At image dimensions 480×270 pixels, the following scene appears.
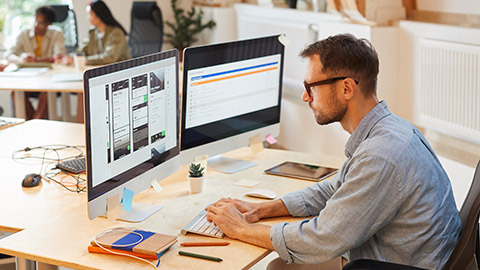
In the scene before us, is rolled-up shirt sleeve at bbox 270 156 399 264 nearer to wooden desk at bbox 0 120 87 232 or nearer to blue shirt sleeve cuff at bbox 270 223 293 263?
blue shirt sleeve cuff at bbox 270 223 293 263

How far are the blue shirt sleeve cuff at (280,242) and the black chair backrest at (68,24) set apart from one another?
15.7 ft

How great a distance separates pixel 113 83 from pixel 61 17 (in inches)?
178

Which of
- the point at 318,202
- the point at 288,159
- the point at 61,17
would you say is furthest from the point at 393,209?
the point at 61,17

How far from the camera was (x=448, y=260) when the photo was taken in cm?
171

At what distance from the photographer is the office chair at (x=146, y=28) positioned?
6148 mm

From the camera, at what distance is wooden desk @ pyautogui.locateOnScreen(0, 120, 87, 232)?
80.8 inches

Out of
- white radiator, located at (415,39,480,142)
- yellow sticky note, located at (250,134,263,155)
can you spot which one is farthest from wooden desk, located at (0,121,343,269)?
white radiator, located at (415,39,480,142)

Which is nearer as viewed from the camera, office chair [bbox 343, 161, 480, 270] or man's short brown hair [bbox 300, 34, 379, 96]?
office chair [bbox 343, 161, 480, 270]

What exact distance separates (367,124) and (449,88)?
6.33ft

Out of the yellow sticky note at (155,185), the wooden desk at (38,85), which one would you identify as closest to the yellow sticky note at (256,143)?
the yellow sticky note at (155,185)

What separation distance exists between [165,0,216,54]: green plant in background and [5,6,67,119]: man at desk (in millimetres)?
1775

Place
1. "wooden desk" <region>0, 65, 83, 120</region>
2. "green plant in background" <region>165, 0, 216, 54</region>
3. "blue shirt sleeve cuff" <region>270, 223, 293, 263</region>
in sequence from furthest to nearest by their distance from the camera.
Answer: "green plant in background" <region>165, 0, 216, 54</region> → "wooden desk" <region>0, 65, 83, 120</region> → "blue shirt sleeve cuff" <region>270, 223, 293, 263</region>

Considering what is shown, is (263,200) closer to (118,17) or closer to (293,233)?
(293,233)

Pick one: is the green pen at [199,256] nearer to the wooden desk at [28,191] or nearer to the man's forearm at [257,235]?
the man's forearm at [257,235]
